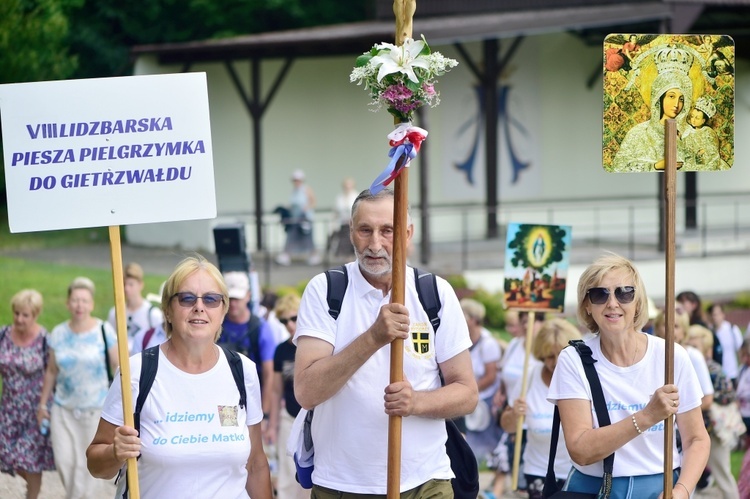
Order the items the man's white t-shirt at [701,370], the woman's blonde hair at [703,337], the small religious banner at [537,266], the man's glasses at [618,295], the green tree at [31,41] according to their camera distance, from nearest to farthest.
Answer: the man's glasses at [618,295] → the man's white t-shirt at [701,370] → the small religious banner at [537,266] → the woman's blonde hair at [703,337] → the green tree at [31,41]

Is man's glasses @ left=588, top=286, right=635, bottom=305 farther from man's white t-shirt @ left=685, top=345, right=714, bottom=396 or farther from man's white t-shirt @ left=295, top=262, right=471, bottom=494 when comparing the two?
man's white t-shirt @ left=685, top=345, right=714, bottom=396

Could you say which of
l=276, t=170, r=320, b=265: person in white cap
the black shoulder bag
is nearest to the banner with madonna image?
the black shoulder bag

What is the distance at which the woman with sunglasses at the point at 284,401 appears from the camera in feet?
33.0

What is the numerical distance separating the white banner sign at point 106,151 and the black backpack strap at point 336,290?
56 centimetres

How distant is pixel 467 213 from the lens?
25.5m

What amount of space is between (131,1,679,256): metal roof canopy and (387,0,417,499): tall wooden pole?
1588 cm

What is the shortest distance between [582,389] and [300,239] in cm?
1736

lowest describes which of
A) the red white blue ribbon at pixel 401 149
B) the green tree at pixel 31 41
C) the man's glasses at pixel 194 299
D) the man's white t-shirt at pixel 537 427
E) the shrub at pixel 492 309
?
the shrub at pixel 492 309

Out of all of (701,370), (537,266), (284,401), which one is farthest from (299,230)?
(701,370)

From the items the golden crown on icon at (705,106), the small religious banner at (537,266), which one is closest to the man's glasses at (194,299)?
the golden crown on icon at (705,106)

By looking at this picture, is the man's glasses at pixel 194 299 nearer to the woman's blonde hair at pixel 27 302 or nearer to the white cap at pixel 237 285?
the white cap at pixel 237 285

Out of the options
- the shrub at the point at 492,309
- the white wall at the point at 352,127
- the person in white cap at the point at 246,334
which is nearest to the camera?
the person in white cap at the point at 246,334

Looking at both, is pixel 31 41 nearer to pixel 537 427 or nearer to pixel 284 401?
pixel 284 401

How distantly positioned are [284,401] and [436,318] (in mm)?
5015
